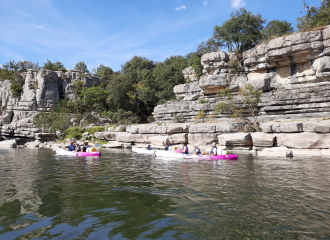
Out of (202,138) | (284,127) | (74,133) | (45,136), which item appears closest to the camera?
(284,127)

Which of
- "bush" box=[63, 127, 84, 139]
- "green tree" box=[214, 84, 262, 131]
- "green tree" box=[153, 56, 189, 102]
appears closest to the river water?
"green tree" box=[214, 84, 262, 131]

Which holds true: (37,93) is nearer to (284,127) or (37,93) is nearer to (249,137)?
(249,137)

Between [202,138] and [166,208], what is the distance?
47.2ft

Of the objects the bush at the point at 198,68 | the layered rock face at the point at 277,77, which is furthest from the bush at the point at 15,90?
the bush at the point at 198,68

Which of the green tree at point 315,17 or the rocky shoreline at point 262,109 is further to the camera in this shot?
the green tree at point 315,17

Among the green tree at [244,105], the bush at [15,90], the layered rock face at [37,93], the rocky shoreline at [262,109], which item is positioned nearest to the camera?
the rocky shoreline at [262,109]

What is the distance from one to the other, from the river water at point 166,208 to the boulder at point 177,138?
1187 cm

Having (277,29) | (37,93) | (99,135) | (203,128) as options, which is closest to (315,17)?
(277,29)

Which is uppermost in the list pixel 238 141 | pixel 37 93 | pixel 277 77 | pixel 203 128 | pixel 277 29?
pixel 277 29

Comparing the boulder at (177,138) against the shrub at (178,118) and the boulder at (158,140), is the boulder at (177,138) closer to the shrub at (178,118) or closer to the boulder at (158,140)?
the boulder at (158,140)

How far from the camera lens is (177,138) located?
780 inches

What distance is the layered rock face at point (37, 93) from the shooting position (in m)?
39.6

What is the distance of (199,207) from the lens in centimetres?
482

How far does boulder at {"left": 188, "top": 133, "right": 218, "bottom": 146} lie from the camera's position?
18531mm
